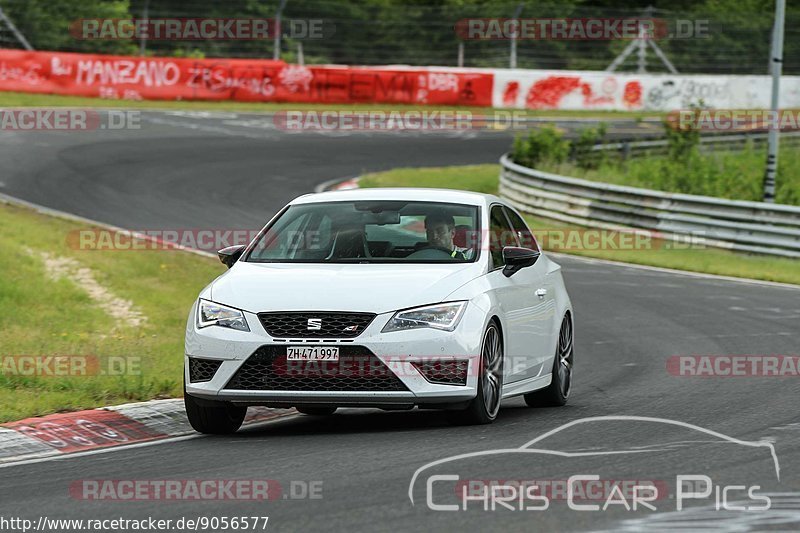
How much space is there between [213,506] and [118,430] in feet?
8.97

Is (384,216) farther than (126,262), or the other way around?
(126,262)

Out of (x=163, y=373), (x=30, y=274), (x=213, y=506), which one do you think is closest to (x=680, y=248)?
(x=30, y=274)

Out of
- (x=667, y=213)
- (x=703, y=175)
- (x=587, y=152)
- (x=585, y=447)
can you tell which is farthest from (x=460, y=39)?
(x=585, y=447)

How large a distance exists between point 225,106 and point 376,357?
34868mm

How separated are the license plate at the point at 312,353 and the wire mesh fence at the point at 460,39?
35176mm

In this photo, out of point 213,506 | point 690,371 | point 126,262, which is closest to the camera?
point 213,506

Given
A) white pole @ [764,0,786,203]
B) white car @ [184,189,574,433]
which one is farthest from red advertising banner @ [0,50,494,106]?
white car @ [184,189,574,433]

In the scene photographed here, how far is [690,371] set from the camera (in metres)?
12.6

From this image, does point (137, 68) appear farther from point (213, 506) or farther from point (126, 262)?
point (213, 506)

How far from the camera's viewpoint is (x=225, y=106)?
1683 inches

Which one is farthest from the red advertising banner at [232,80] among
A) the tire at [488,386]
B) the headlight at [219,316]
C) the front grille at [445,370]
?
the front grille at [445,370]

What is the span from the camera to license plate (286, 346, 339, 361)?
28.2ft

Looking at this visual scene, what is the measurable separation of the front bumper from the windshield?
94 centimetres

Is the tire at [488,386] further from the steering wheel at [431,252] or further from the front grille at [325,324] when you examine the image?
the front grille at [325,324]
